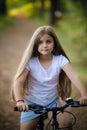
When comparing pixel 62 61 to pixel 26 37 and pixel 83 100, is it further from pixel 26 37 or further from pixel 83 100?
pixel 26 37

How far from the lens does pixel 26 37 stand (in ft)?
75.3

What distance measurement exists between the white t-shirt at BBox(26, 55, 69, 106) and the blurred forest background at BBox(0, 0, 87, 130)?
7.59 ft

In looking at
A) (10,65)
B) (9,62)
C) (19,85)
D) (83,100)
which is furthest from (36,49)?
(9,62)

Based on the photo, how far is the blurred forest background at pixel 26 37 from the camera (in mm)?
8406

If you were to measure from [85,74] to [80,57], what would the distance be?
2027 mm

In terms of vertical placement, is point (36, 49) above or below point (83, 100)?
above

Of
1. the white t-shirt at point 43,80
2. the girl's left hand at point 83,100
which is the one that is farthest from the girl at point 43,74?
the girl's left hand at point 83,100

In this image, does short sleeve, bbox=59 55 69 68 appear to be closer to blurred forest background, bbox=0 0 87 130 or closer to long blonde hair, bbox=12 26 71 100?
long blonde hair, bbox=12 26 71 100

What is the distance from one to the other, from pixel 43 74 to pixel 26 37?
1849 centimetres

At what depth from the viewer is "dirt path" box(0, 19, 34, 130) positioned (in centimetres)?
795

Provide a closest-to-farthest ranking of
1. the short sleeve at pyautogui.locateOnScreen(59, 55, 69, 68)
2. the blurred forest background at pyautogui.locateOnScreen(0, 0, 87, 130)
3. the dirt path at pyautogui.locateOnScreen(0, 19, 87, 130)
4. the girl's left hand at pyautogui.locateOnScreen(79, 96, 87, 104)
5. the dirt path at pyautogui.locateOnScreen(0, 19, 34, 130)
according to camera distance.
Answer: the girl's left hand at pyautogui.locateOnScreen(79, 96, 87, 104)
the short sleeve at pyautogui.locateOnScreen(59, 55, 69, 68)
the dirt path at pyautogui.locateOnScreen(0, 19, 87, 130)
the dirt path at pyautogui.locateOnScreen(0, 19, 34, 130)
the blurred forest background at pyautogui.locateOnScreen(0, 0, 87, 130)

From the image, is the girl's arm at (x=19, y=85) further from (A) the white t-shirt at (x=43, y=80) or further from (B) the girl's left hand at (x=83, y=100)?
(B) the girl's left hand at (x=83, y=100)

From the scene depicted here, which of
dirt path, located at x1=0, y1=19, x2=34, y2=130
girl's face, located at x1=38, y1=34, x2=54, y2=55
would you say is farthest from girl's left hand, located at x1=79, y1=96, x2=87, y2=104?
dirt path, located at x1=0, y1=19, x2=34, y2=130

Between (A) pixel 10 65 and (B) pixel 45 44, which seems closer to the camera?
(B) pixel 45 44
